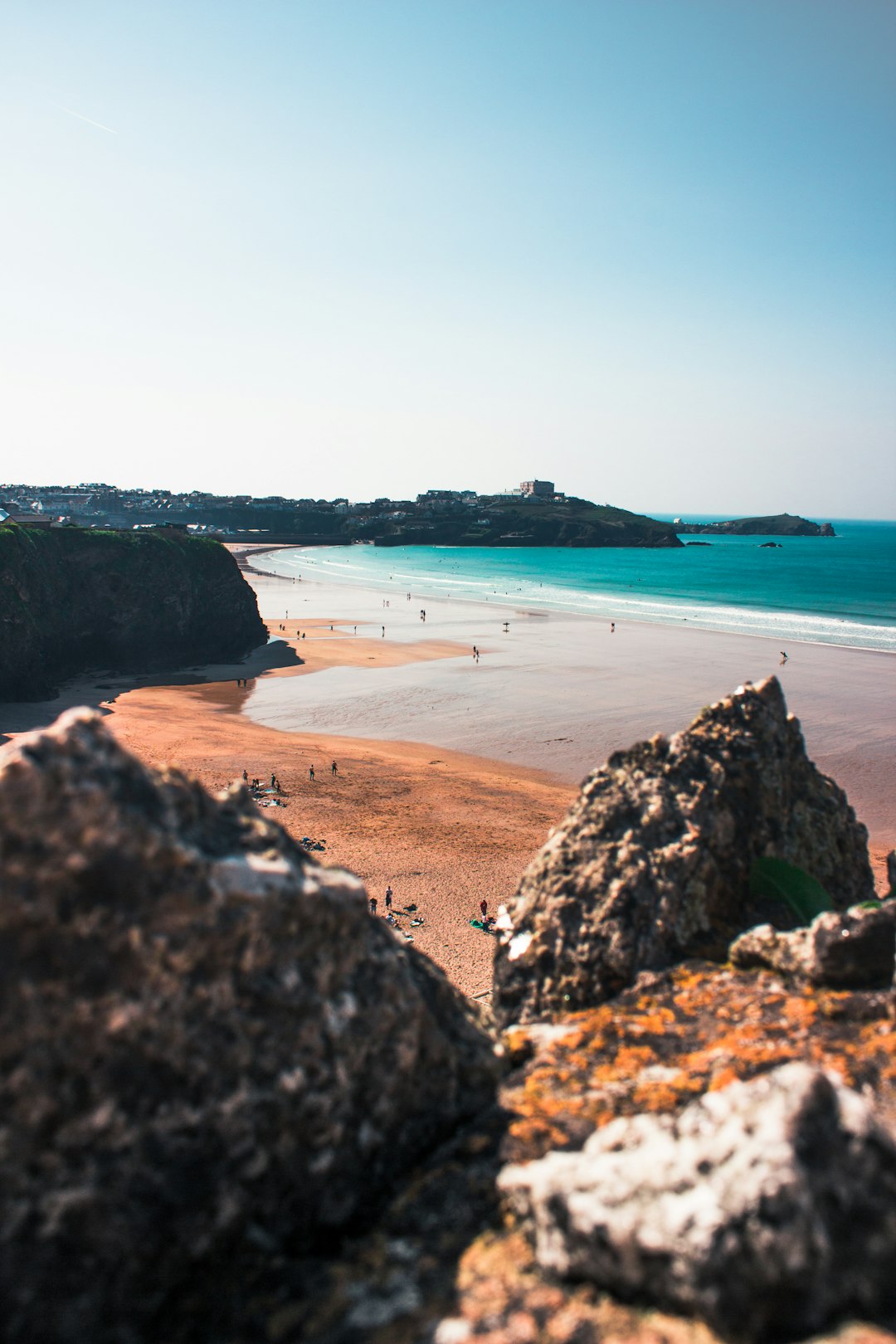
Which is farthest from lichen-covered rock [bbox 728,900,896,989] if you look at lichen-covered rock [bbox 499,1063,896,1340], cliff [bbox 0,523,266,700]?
cliff [bbox 0,523,266,700]

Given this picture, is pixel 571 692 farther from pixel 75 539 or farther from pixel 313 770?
pixel 75 539

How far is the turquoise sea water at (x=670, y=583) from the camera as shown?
258ft

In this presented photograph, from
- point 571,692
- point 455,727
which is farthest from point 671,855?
point 571,692

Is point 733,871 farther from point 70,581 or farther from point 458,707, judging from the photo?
point 70,581

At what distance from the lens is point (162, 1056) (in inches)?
126

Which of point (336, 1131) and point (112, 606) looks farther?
point (112, 606)

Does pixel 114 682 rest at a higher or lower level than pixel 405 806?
higher

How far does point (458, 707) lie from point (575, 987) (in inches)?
1487

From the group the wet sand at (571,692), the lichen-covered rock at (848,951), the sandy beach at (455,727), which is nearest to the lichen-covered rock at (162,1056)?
the lichen-covered rock at (848,951)

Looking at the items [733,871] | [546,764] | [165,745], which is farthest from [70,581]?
[733,871]

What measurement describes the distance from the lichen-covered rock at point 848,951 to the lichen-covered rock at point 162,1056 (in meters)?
2.43

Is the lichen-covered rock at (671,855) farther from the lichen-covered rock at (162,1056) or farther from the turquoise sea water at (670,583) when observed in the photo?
the turquoise sea water at (670,583)

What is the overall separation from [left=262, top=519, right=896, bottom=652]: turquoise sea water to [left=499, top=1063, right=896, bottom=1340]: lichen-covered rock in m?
65.7

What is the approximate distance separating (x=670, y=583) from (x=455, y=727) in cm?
9168
